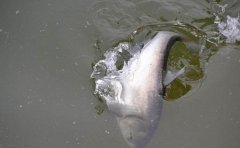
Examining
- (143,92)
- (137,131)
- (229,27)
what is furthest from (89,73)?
(229,27)

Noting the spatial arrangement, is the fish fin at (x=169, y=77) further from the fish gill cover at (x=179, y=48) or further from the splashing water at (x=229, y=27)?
the splashing water at (x=229, y=27)

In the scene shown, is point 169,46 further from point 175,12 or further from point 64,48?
point 64,48

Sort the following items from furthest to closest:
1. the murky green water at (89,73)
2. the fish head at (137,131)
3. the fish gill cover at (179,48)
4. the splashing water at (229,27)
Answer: the splashing water at (229,27) → the fish gill cover at (179,48) → the murky green water at (89,73) → the fish head at (137,131)

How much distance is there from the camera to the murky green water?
4184 mm

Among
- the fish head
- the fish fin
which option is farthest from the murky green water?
the fish fin

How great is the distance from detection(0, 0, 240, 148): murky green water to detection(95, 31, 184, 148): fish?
0.62 ft

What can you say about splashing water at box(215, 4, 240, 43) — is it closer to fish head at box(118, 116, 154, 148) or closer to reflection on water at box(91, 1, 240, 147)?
reflection on water at box(91, 1, 240, 147)

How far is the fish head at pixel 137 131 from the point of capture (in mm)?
3943

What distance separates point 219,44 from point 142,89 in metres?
1.25

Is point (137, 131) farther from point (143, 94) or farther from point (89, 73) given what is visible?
point (89, 73)

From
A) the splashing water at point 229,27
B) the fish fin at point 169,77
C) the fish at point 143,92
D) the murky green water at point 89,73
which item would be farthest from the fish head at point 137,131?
the splashing water at point 229,27

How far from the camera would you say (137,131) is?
3.95m

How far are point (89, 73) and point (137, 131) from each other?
3.01ft

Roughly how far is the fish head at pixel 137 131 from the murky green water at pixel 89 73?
0.56 feet
